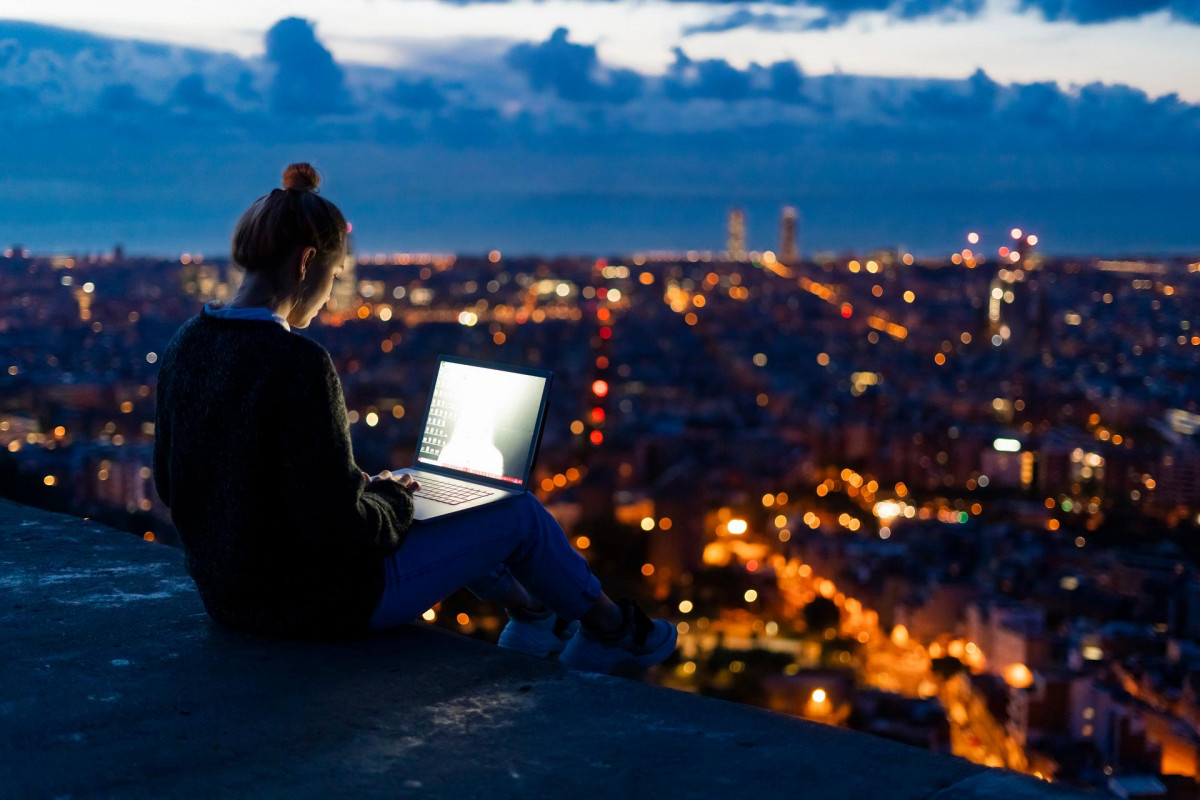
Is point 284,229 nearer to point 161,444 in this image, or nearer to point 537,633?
point 161,444

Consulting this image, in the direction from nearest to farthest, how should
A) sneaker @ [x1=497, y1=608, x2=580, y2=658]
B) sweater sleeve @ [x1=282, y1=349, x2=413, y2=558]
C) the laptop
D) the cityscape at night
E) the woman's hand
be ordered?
sweater sleeve @ [x1=282, y1=349, x2=413, y2=558]
the woman's hand
the laptop
sneaker @ [x1=497, y1=608, x2=580, y2=658]
the cityscape at night

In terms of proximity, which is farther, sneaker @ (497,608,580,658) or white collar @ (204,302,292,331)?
sneaker @ (497,608,580,658)

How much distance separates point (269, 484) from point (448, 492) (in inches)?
16.1

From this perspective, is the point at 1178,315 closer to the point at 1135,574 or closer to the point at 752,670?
the point at 1135,574

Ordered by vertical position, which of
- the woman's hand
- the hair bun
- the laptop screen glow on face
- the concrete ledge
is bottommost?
the concrete ledge

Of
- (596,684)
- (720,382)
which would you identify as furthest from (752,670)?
(720,382)

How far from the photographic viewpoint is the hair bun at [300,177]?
1.86 m

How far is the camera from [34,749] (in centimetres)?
165

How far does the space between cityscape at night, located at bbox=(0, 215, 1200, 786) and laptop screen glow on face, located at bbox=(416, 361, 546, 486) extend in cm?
15

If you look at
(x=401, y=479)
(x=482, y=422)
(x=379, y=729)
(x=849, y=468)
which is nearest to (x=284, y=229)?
(x=401, y=479)

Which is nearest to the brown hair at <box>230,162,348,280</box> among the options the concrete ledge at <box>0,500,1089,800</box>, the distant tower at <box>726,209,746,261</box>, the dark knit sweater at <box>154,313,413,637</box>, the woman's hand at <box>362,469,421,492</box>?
the dark knit sweater at <box>154,313,413,637</box>

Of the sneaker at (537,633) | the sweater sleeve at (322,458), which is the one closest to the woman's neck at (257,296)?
the sweater sleeve at (322,458)

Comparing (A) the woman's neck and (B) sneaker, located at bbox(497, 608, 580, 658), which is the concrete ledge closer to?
(B) sneaker, located at bbox(497, 608, 580, 658)

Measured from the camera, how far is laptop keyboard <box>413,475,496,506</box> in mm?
2086
